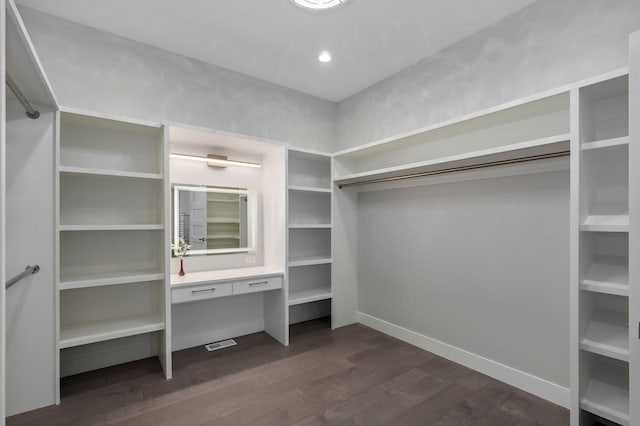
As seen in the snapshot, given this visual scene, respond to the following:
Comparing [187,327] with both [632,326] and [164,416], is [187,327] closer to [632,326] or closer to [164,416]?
[164,416]

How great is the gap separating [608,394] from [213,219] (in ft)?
10.7

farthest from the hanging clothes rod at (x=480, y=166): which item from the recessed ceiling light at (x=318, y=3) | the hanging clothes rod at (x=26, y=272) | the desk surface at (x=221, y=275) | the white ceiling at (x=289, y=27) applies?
the hanging clothes rod at (x=26, y=272)

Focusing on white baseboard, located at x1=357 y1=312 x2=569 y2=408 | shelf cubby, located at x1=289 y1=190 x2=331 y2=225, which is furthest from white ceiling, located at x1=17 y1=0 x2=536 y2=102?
white baseboard, located at x1=357 y1=312 x2=569 y2=408

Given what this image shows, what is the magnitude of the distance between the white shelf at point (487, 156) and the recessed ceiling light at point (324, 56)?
1189 millimetres

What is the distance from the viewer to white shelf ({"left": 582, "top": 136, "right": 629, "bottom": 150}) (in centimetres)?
165

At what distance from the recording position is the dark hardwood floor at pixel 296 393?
2080 millimetres

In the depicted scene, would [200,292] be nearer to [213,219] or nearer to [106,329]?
[106,329]

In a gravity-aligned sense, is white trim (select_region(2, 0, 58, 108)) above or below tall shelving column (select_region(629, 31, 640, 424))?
above

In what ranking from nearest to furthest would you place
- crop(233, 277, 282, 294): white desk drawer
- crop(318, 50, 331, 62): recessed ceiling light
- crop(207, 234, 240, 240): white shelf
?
crop(233, 277, 282, 294): white desk drawer, crop(318, 50, 331, 62): recessed ceiling light, crop(207, 234, 240, 240): white shelf

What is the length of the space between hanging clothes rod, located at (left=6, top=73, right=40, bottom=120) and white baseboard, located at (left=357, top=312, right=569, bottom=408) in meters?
3.49

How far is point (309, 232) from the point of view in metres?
3.89

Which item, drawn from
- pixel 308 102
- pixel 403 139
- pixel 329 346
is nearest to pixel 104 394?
pixel 329 346

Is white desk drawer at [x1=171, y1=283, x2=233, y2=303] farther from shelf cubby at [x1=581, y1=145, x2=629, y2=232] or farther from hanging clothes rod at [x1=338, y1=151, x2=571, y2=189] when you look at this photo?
shelf cubby at [x1=581, y1=145, x2=629, y2=232]

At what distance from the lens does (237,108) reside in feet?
11.3
